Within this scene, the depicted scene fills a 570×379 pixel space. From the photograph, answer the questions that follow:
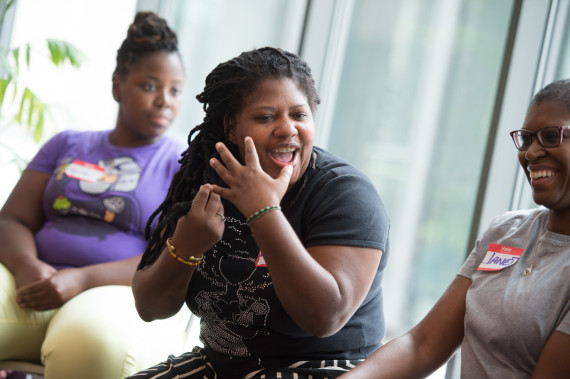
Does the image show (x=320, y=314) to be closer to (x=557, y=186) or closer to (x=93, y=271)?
(x=557, y=186)

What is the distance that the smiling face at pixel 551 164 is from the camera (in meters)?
1.44

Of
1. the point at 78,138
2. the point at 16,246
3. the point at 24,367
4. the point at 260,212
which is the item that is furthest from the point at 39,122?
the point at 260,212

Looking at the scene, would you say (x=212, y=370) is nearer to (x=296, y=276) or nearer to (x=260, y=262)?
(x=260, y=262)

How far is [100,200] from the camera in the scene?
8.08ft

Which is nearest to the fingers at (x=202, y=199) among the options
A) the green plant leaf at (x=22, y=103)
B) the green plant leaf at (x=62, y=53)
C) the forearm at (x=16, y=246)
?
the forearm at (x=16, y=246)

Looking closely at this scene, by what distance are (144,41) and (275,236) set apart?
158 centimetres

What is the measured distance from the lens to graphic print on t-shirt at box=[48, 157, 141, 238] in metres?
2.44

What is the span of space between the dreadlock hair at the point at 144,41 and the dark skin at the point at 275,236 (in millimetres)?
1072

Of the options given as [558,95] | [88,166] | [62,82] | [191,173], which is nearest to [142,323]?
[191,173]

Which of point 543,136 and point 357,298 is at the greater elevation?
point 543,136

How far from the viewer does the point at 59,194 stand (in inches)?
99.4

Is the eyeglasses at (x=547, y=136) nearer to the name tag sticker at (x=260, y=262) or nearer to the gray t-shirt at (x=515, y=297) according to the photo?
the gray t-shirt at (x=515, y=297)

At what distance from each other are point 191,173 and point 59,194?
976 mm

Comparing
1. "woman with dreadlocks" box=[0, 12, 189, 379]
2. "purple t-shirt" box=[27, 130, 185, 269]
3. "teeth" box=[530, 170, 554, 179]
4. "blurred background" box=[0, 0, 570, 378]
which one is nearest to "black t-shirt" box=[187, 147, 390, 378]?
"teeth" box=[530, 170, 554, 179]
